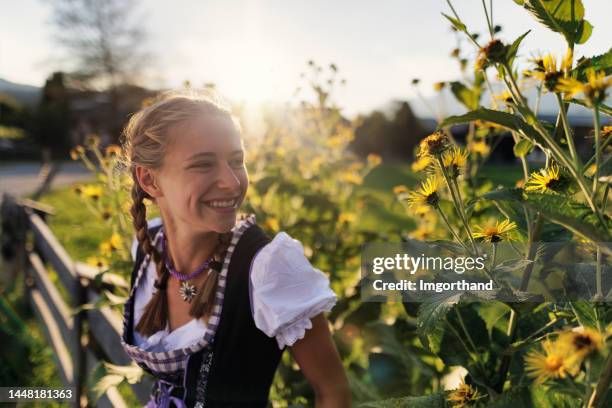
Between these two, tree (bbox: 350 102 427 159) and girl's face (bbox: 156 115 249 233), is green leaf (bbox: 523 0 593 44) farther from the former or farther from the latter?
tree (bbox: 350 102 427 159)

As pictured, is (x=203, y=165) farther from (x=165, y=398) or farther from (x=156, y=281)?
(x=165, y=398)

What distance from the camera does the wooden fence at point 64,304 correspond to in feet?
6.80

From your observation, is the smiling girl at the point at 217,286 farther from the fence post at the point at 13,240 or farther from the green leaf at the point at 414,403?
the fence post at the point at 13,240

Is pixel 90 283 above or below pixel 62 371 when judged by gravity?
above

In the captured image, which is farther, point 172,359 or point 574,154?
point 172,359

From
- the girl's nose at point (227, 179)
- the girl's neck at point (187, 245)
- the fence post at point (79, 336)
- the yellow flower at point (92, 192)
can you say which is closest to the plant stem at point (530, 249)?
the girl's nose at point (227, 179)

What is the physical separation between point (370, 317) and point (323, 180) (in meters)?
1.16

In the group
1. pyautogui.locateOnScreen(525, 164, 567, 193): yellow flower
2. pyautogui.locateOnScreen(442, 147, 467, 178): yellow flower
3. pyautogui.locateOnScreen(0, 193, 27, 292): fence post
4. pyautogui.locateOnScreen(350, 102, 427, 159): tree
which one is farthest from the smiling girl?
pyautogui.locateOnScreen(350, 102, 427, 159): tree

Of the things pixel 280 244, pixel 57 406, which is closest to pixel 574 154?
pixel 280 244

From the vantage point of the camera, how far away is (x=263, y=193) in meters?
2.48

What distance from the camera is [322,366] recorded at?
1.24 metres

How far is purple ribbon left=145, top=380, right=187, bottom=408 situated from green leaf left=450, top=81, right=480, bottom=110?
1.03 metres

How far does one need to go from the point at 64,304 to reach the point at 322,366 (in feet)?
9.21

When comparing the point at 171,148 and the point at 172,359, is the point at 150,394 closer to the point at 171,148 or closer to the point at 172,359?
the point at 172,359
